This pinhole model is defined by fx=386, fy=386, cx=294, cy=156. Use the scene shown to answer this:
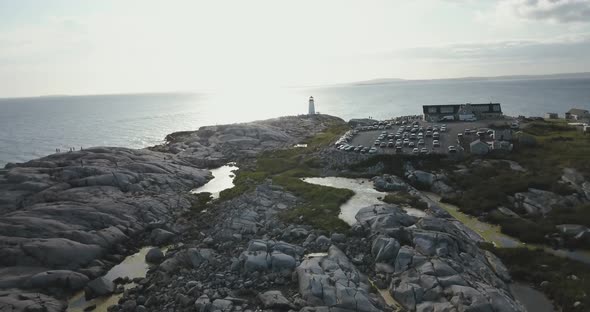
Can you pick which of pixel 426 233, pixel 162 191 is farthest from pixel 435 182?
pixel 162 191

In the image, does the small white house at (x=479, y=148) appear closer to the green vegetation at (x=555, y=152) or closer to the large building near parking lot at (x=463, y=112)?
the green vegetation at (x=555, y=152)

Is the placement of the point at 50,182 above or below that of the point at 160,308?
above

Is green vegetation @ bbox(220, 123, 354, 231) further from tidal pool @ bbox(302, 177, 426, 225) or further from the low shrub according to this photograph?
the low shrub

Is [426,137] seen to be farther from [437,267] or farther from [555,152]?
[437,267]

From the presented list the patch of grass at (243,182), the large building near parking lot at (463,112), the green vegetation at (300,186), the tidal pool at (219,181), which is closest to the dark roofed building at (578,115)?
the large building near parking lot at (463,112)

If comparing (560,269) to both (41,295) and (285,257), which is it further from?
(41,295)

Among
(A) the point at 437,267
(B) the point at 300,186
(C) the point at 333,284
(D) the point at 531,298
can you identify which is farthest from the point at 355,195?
(D) the point at 531,298
